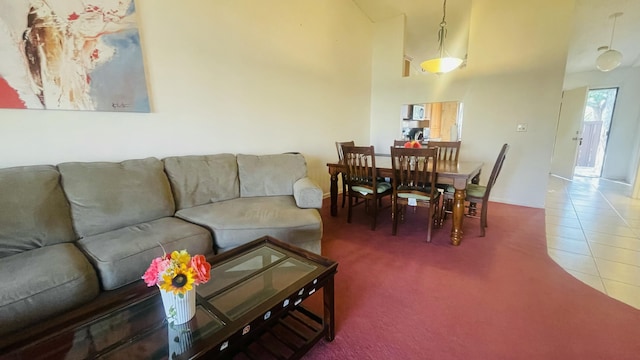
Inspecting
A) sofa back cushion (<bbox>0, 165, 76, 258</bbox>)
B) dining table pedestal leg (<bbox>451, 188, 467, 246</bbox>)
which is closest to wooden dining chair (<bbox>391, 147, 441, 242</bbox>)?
dining table pedestal leg (<bbox>451, 188, 467, 246</bbox>)

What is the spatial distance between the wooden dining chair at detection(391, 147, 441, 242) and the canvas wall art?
7.65ft

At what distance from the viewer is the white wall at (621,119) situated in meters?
5.65

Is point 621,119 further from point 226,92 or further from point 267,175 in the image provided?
point 226,92

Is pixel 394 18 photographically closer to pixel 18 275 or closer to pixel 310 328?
pixel 310 328

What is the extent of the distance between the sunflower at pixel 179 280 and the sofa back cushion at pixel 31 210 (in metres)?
1.24

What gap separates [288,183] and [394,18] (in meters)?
3.64

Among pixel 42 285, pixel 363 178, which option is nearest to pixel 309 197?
pixel 363 178

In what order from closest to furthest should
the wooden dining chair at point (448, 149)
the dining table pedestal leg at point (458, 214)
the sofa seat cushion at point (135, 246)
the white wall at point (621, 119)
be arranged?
the sofa seat cushion at point (135, 246)
the dining table pedestal leg at point (458, 214)
the wooden dining chair at point (448, 149)
the white wall at point (621, 119)

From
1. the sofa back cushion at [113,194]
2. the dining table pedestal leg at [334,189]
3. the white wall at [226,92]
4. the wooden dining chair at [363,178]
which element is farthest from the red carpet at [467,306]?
the white wall at [226,92]

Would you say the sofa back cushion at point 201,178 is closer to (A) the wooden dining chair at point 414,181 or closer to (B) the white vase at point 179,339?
(B) the white vase at point 179,339

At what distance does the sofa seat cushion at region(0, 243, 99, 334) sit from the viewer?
112cm

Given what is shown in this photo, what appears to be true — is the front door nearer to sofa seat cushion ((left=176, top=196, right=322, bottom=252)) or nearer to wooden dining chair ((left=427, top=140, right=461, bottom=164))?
wooden dining chair ((left=427, top=140, right=461, bottom=164))

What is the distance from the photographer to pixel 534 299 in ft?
5.66

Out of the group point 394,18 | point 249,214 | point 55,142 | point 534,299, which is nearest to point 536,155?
point 534,299
